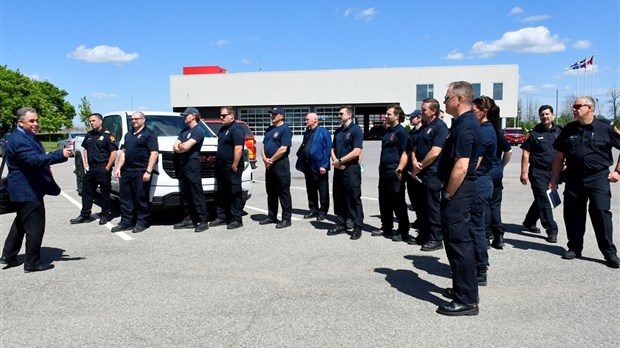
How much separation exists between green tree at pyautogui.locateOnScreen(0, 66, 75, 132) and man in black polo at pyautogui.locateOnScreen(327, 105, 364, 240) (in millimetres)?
66150

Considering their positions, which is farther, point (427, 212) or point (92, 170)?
point (92, 170)

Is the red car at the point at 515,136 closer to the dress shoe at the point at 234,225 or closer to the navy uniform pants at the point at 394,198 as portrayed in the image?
the navy uniform pants at the point at 394,198

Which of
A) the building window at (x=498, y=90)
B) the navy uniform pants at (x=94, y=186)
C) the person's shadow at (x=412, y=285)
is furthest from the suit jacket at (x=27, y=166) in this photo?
the building window at (x=498, y=90)

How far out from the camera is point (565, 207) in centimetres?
589

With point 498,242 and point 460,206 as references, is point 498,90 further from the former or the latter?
point 460,206

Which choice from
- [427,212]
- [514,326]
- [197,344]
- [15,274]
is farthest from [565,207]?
[15,274]

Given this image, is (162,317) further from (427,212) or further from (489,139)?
(427,212)

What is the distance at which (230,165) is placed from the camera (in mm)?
7645

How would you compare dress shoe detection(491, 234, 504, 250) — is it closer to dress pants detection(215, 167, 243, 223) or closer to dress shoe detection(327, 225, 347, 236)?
dress shoe detection(327, 225, 347, 236)

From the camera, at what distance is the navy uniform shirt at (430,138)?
6.13 metres

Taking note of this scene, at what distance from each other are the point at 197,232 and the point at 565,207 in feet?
16.4

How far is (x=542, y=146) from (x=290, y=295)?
4403 millimetres

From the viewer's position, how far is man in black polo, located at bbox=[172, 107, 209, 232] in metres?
7.43

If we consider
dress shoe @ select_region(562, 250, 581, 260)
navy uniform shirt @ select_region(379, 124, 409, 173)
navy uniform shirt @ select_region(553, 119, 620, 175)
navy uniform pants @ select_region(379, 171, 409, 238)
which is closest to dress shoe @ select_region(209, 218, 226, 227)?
navy uniform pants @ select_region(379, 171, 409, 238)
